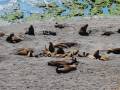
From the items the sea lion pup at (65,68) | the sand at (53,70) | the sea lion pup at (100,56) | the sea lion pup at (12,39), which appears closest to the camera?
the sand at (53,70)

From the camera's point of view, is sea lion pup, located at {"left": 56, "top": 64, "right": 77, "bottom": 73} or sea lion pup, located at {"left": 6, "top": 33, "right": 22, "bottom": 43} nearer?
sea lion pup, located at {"left": 56, "top": 64, "right": 77, "bottom": 73}

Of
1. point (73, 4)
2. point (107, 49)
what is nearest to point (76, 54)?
point (107, 49)

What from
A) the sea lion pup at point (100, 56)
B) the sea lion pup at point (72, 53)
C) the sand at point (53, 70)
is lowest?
the sand at point (53, 70)

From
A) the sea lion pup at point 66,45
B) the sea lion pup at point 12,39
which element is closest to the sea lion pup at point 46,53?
the sea lion pup at point 66,45

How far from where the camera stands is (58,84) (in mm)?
8109

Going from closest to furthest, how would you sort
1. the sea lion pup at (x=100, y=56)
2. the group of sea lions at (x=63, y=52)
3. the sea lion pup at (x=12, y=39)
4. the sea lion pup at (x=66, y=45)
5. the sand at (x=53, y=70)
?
the sand at (x=53, y=70)
the group of sea lions at (x=63, y=52)
the sea lion pup at (x=100, y=56)
the sea lion pup at (x=66, y=45)
the sea lion pup at (x=12, y=39)

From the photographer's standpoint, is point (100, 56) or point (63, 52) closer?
point (100, 56)

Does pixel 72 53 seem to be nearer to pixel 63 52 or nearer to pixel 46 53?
pixel 63 52

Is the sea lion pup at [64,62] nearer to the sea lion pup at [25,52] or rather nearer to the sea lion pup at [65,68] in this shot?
the sea lion pup at [65,68]

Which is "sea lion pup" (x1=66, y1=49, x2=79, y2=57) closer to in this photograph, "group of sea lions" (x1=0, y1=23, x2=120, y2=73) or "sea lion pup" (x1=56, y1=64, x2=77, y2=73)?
"group of sea lions" (x1=0, y1=23, x2=120, y2=73)

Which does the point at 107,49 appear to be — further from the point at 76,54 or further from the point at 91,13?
the point at 91,13

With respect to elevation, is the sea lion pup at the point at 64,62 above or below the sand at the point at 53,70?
above

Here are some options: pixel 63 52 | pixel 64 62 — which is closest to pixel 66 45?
pixel 63 52

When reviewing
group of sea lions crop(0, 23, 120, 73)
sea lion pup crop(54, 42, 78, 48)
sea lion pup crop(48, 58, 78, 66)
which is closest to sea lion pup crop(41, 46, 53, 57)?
group of sea lions crop(0, 23, 120, 73)
